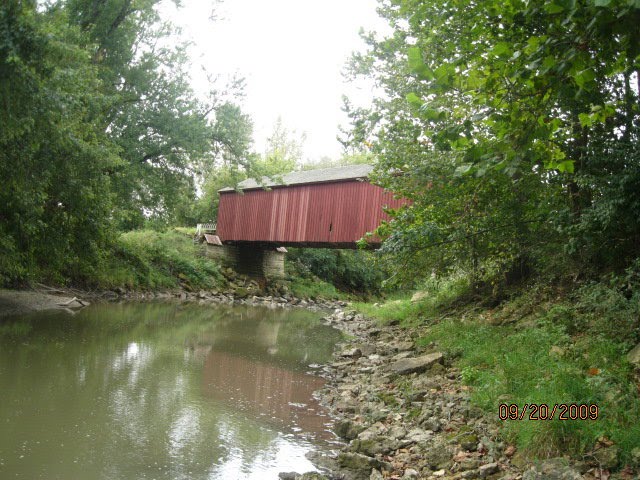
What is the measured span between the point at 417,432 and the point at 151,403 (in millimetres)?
2748

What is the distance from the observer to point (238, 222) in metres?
23.3

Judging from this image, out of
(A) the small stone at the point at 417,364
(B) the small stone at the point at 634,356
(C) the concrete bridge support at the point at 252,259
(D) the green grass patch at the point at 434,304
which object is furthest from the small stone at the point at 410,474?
(C) the concrete bridge support at the point at 252,259

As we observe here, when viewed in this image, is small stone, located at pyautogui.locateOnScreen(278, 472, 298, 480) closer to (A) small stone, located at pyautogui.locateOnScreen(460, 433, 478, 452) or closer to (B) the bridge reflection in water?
(B) the bridge reflection in water

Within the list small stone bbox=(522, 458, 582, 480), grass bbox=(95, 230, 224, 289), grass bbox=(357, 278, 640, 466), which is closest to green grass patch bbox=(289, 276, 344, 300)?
grass bbox=(95, 230, 224, 289)

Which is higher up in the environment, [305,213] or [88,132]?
[88,132]

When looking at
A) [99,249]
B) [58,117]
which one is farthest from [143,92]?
[58,117]

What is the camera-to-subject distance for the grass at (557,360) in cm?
345

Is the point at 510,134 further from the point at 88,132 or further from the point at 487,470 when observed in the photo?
the point at 88,132

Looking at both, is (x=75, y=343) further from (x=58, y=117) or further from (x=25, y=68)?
(x=25, y=68)

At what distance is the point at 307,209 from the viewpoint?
2019cm

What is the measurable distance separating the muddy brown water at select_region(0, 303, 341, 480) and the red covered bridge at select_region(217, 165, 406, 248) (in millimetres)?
8464

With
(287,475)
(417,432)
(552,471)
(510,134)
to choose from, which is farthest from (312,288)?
(510,134)

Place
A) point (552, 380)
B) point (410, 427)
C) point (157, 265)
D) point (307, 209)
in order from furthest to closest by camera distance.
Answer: point (307, 209) < point (157, 265) < point (410, 427) < point (552, 380)
